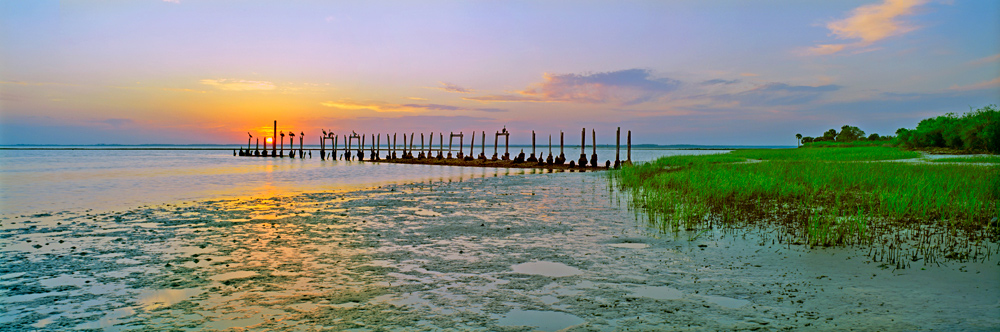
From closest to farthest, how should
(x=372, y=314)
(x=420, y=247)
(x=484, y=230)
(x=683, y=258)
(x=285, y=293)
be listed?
(x=372, y=314) → (x=285, y=293) → (x=683, y=258) → (x=420, y=247) → (x=484, y=230)

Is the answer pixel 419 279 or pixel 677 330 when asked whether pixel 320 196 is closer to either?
pixel 419 279

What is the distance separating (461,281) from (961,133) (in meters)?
58.7

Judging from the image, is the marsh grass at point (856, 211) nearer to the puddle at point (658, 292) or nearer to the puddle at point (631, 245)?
the puddle at point (631, 245)

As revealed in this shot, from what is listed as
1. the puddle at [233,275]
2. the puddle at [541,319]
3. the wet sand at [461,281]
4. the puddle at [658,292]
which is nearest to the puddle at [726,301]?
the wet sand at [461,281]

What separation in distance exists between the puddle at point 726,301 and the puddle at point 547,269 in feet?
5.93

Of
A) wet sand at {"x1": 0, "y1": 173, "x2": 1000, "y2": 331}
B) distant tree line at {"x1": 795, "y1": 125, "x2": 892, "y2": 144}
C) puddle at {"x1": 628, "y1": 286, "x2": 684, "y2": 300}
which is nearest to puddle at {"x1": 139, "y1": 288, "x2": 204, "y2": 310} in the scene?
wet sand at {"x1": 0, "y1": 173, "x2": 1000, "y2": 331}

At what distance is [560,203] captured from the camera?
51.0ft

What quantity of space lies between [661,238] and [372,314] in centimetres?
597

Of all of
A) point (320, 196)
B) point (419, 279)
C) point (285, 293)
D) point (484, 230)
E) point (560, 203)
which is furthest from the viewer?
point (320, 196)

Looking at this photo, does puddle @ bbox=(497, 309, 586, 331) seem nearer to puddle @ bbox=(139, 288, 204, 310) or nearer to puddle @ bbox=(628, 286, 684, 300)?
puddle @ bbox=(628, 286, 684, 300)

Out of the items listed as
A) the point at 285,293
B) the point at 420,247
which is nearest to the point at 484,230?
the point at 420,247

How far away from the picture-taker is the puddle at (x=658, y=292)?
597 cm

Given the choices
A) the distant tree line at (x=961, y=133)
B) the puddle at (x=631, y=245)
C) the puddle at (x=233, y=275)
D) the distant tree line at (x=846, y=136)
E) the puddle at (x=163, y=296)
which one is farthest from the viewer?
the distant tree line at (x=846, y=136)

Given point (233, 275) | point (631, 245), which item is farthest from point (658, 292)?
point (233, 275)
